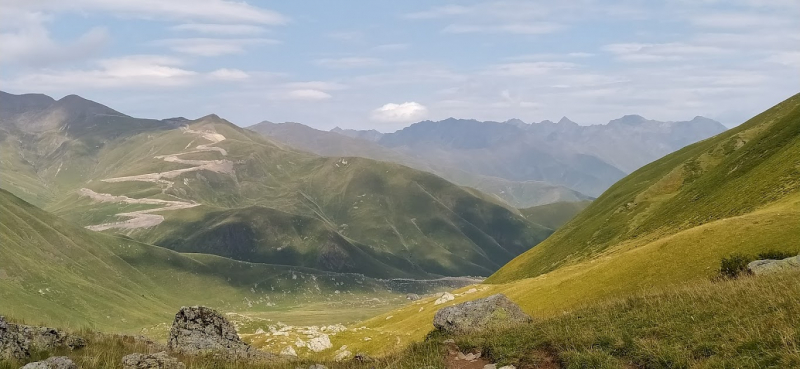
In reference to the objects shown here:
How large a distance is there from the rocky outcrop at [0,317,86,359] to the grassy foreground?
0.54m

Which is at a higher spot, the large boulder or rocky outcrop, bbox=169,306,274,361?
rocky outcrop, bbox=169,306,274,361

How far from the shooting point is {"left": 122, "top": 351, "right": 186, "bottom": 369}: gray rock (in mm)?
15299

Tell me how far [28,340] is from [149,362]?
4.82m

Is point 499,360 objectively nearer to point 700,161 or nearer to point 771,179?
point 771,179

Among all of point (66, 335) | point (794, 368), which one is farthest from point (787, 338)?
point (66, 335)

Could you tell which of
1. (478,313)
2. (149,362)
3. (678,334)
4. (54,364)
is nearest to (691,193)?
(478,313)

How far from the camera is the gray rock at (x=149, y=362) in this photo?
50.2 feet

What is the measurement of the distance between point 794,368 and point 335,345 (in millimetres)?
73849

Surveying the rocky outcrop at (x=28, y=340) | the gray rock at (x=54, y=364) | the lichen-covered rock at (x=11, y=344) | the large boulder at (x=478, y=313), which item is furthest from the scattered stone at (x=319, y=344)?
the gray rock at (x=54, y=364)

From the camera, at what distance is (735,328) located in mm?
15594

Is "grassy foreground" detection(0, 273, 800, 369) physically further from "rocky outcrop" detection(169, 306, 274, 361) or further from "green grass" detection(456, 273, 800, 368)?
"rocky outcrop" detection(169, 306, 274, 361)

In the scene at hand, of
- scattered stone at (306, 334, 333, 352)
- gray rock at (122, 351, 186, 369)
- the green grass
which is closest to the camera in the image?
the green grass

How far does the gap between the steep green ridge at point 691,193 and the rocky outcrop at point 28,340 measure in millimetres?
86622

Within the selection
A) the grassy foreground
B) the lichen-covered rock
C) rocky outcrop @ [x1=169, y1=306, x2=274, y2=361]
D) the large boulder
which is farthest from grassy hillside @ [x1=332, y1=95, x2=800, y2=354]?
the lichen-covered rock
